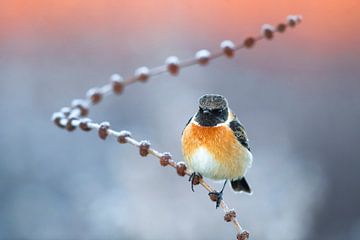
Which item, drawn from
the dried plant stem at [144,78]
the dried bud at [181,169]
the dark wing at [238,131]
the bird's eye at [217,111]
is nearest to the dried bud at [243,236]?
the dried plant stem at [144,78]

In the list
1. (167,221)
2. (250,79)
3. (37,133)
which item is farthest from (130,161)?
(250,79)

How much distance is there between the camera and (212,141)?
2113 mm

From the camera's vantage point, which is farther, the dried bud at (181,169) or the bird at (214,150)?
the bird at (214,150)

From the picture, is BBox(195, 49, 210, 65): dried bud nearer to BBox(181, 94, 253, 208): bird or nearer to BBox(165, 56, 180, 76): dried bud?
BBox(165, 56, 180, 76): dried bud

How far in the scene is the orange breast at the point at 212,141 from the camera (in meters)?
→ 2.09

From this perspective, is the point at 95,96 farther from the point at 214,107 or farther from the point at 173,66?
the point at 214,107

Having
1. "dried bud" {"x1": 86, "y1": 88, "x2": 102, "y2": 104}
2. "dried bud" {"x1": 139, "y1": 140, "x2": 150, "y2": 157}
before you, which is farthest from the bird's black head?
"dried bud" {"x1": 86, "y1": 88, "x2": 102, "y2": 104}

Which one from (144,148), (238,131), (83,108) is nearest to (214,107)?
(238,131)

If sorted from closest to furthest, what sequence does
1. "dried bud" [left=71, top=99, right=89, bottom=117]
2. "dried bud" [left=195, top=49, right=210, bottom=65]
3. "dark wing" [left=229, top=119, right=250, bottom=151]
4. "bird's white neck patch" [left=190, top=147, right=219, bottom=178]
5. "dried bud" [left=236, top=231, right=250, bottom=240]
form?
"dried bud" [left=195, top=49, right=210, bottom=65]
"dried bud" [left=71, top=99, right=89, bottom=117]
"dried bud" [left=236, top=231, right=250, bottom=240]
"bird's white neck patch" [left=190, top=147, right=219, bottom=178]
"dark wing" [left=229, top=119, right=250, bottom=151]

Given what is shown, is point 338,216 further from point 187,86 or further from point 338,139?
point 187,86

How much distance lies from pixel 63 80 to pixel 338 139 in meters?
2.62

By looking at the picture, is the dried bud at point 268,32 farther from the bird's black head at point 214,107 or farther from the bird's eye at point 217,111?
the bird's eye at point 217,111

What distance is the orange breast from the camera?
2088 mm

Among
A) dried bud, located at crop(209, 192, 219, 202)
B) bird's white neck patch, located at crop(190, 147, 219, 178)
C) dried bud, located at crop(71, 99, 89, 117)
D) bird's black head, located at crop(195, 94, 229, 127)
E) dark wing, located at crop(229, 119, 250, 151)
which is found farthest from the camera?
dark wing, located at crop(229, 119, 250, 151)
